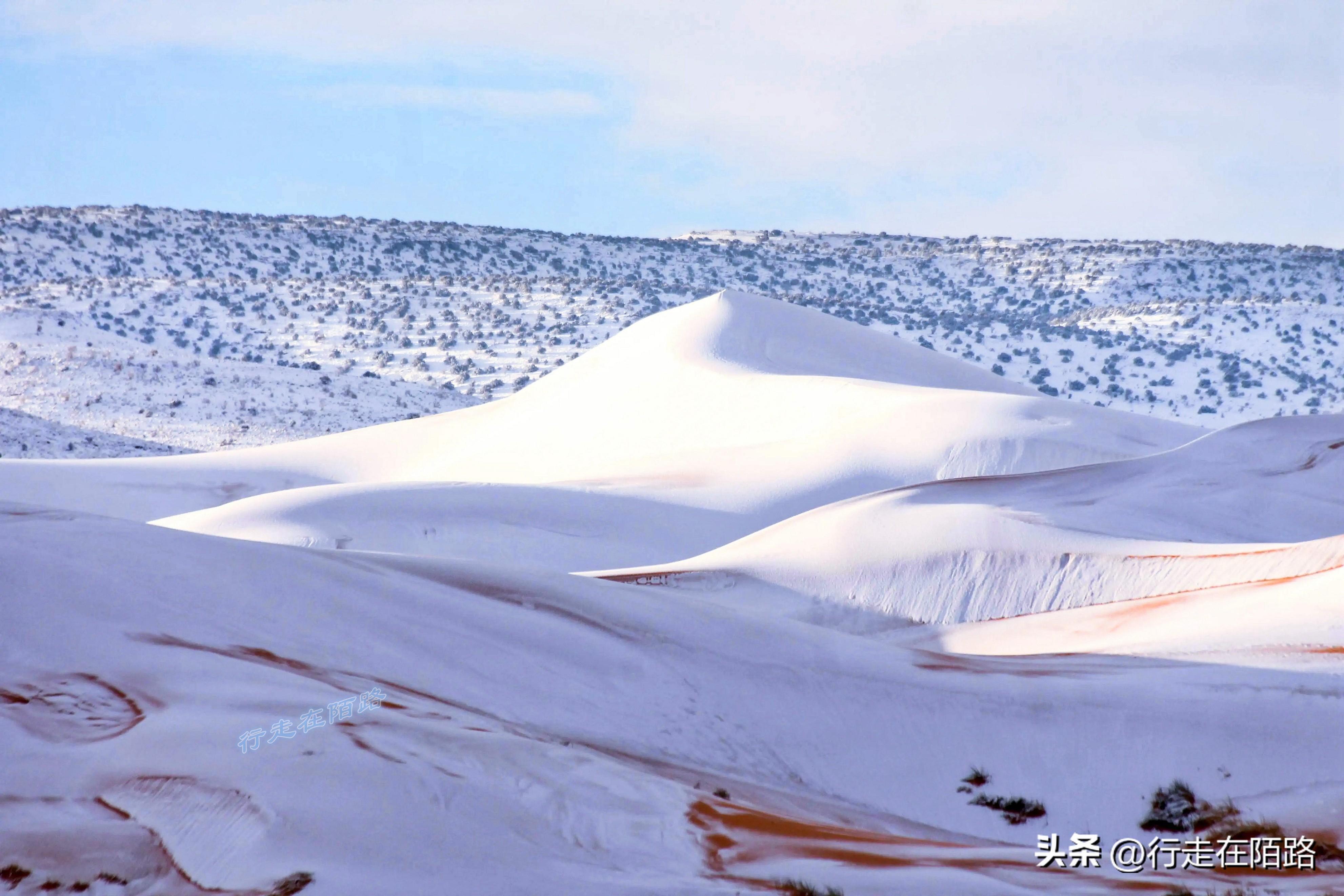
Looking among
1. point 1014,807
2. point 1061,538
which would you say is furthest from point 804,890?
point 1061,538

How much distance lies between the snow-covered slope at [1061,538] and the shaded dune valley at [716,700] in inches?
0.6

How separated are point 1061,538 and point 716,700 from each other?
7.12ft

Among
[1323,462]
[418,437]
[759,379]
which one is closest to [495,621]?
[1323,462]

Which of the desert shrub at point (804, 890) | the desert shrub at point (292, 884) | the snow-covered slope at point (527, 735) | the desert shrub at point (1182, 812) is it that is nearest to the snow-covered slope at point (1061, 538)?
the snow-covered slope at point (527, 735)

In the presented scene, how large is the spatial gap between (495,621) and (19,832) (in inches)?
46.6

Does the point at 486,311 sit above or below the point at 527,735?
above

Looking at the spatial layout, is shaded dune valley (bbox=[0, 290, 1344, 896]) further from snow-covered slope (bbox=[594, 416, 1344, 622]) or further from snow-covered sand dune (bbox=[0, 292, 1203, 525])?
snow-covered sand dune (bbox=[0, 292, 1203, 525])

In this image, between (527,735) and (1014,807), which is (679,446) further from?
(527,735)

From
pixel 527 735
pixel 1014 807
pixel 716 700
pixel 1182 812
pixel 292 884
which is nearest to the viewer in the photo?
pixel 292 884

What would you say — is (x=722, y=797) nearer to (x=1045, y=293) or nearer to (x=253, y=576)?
(x=253, y=576)

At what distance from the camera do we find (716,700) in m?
2.65

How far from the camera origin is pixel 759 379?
878 centimetres

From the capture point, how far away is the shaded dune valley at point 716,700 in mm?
1721

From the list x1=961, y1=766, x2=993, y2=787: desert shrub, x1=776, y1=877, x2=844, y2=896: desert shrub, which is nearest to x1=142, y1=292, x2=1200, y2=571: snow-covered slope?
x1=961, y1=766, x2=993, y2=787: desert shrub
